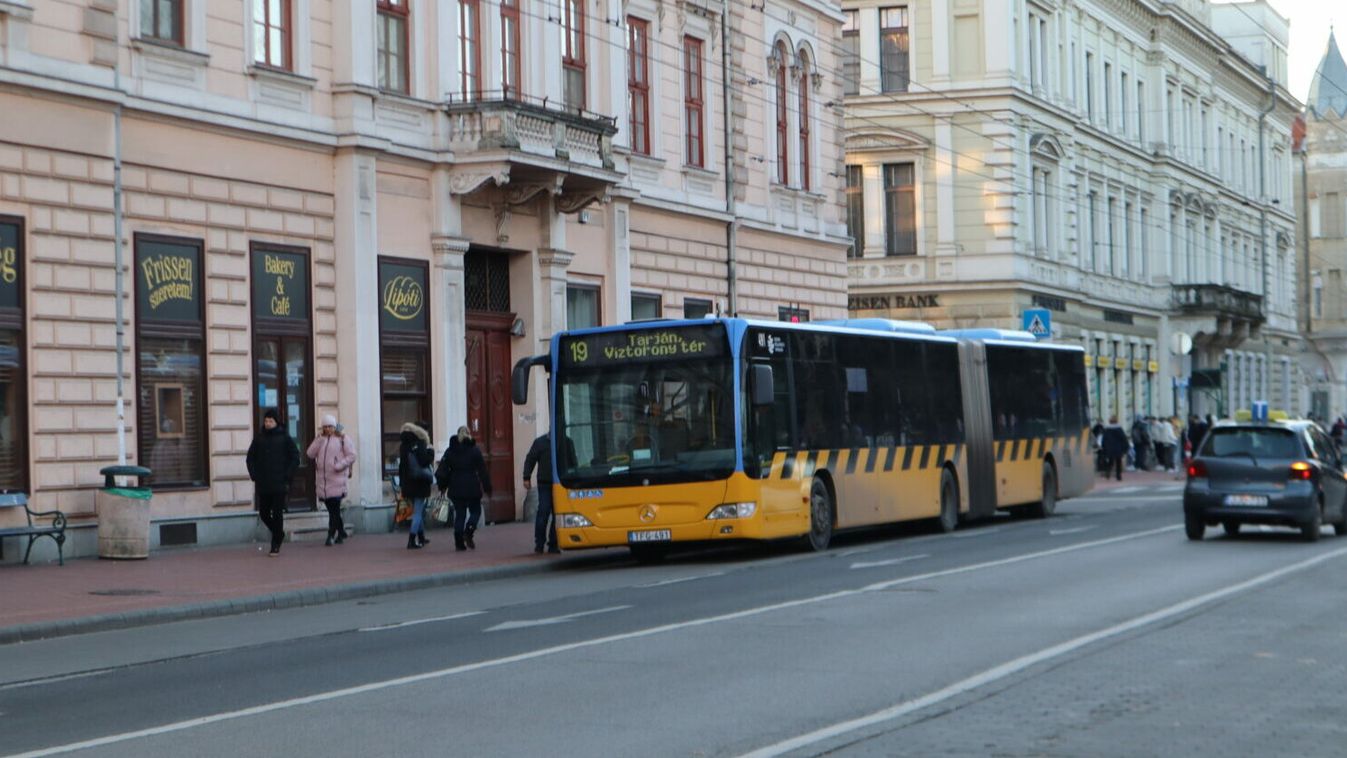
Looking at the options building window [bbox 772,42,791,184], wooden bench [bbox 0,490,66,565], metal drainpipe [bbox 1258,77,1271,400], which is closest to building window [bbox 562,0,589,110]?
building window [bbox 772,42,791,184]

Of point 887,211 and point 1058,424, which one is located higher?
point 887,211

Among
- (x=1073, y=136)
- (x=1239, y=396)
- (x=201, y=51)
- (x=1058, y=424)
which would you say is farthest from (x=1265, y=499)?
(x=1239, y=396)

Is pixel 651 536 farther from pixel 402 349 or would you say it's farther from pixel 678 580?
pixel 402 349

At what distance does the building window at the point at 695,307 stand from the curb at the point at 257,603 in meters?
14.6

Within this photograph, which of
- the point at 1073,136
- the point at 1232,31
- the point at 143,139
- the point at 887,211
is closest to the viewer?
the point at 143,139

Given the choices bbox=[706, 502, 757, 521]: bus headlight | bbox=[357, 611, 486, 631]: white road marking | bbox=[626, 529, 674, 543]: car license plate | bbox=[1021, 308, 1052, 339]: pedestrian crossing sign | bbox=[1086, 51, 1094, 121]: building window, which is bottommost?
bbox=[357, 611, 486, 631]: white road marking

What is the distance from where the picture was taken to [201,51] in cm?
2562

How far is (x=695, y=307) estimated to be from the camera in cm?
3881

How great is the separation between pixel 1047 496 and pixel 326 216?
13.6 meters

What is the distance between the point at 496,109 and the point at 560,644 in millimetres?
17076

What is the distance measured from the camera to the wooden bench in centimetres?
2184

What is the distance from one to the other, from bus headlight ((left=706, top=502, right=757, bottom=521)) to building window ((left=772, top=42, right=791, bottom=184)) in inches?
759

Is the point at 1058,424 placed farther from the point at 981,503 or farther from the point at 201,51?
the point at 201,51

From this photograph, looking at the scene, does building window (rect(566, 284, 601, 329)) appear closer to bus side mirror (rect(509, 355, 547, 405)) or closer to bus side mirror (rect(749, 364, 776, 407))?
bus side mirror (rect(509, 355, 547, 405))
